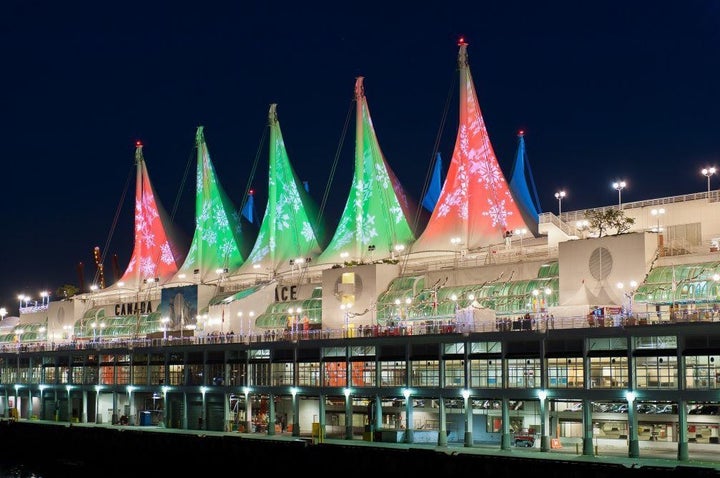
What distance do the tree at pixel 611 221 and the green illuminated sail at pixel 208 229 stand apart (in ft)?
166

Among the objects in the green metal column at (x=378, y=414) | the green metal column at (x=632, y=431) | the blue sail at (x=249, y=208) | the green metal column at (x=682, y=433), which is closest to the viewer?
the green metal column at (x=682, y=433)

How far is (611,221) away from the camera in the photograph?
245ft

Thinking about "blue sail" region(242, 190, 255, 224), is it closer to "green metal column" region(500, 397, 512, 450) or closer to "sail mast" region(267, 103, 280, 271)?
"sail mast" region(267, 103, 280, 271)

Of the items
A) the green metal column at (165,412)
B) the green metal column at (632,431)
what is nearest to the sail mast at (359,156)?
the green metal column at (165,412)

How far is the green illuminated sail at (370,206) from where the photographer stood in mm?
96312

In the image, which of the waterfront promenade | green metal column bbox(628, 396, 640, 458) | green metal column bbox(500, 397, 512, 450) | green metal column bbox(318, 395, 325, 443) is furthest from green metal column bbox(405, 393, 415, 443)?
green metal column bbox(628, 396, 640, 458)

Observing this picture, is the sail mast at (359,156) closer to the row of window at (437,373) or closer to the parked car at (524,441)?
the row of window at (437,373)

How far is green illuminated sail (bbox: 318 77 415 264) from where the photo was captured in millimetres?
96312

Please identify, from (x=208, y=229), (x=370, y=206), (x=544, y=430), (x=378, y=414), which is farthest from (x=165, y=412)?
(x=208, y=229)

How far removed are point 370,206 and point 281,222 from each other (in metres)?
14.8

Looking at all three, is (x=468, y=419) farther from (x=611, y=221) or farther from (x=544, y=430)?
(x=611, y=221)

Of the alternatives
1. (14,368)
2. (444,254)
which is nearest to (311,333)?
(444,254)

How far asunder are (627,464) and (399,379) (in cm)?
2051

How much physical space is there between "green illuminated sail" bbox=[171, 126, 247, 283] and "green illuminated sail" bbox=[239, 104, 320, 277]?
790 cm
